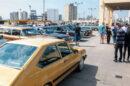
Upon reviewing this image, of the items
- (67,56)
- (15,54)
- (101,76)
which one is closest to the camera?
(15,54)

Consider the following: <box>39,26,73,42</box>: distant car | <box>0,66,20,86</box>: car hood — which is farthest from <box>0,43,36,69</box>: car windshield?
<box>39,26,73,42</box>: distant car

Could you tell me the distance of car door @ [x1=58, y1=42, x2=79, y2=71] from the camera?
6.61 m

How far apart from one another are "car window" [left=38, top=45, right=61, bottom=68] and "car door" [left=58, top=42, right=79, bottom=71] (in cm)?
44

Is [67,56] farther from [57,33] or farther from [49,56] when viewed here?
[57,33]

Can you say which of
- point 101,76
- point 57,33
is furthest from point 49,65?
point 57,33

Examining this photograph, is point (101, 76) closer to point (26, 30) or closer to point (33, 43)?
point (33, 43)

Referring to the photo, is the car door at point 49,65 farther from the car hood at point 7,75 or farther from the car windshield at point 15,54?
the car hood at point 7,75

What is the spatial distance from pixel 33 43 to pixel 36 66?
36.6 inches

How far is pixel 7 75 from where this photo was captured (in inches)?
176

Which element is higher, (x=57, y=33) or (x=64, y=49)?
(x=57, y=33)

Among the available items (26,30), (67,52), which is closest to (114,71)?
(67,52)

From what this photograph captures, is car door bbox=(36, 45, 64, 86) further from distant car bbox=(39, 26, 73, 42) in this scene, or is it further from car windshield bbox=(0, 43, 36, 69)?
distant car bbox=(39, 26, 73, 42)

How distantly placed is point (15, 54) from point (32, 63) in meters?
0.66

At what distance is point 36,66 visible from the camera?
4.92 metres
